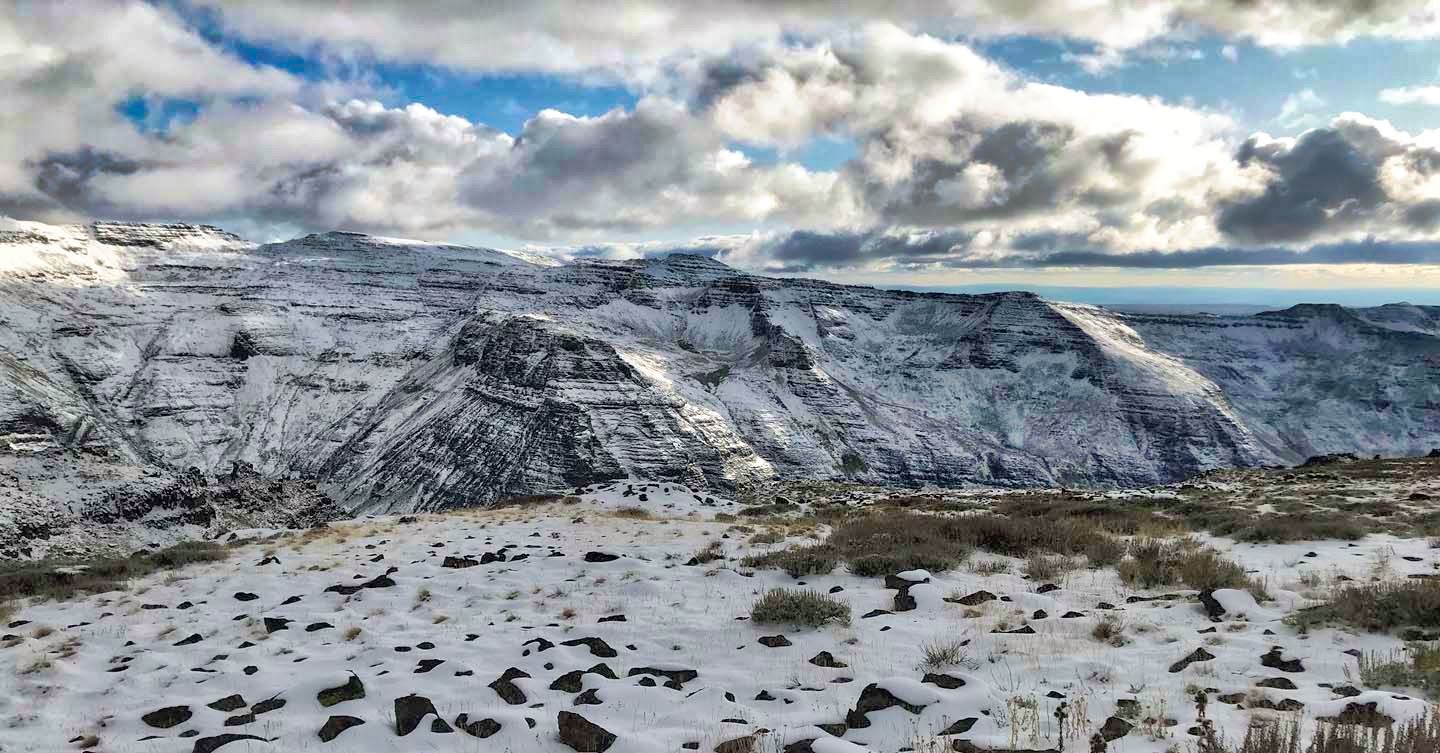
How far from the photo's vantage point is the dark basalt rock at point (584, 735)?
7.88 meters

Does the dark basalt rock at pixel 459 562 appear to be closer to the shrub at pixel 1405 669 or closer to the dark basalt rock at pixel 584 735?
the dark basalt rock at pixel 584 735

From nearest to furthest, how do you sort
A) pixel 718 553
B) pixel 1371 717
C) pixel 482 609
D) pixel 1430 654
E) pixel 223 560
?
pixel 1371 717
pixel 1430 654
pixel 482 609
pixel 718 553
pixel 223 560

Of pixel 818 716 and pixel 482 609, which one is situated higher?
pixel 818 716

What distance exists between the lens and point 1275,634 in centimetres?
985

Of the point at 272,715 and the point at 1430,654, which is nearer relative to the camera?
the point at 1430,654

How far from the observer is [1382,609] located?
33.1 ft

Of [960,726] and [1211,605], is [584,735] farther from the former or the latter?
[1211,605]

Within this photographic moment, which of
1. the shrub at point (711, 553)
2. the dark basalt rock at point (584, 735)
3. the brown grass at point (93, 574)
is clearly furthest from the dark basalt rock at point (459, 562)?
the dark basalt rock at point (584, 735)

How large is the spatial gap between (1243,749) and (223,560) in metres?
23.7

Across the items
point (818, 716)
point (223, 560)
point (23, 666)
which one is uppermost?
point (818, 716)

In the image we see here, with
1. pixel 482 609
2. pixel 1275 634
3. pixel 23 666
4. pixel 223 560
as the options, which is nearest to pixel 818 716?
pixel 1275 634

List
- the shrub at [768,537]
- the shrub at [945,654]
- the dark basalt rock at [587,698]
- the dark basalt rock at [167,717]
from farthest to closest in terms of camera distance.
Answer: the shrub at [768,537] < the shrub at [945,654] < the dark basalt rock at [167,717] < the dark basalt rock at [587,698]

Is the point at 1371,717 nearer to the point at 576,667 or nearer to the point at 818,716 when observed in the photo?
the point at 818,716

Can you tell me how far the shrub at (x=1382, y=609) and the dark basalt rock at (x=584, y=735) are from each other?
9263mm
